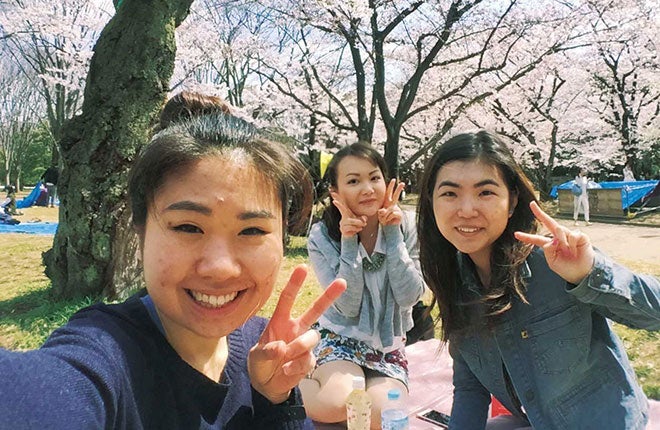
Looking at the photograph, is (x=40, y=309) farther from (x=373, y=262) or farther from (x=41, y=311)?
(x=373, y=262)

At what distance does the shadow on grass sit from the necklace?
2965 mm

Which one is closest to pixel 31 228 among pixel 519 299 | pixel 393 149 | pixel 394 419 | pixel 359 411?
pixel 393 149

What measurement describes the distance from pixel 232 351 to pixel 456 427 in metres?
1.38

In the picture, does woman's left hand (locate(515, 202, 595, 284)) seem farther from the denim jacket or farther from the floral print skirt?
the floral print skirt

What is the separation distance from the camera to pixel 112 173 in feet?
16.9

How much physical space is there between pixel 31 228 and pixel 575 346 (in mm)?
13166

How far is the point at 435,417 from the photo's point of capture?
9.63ft

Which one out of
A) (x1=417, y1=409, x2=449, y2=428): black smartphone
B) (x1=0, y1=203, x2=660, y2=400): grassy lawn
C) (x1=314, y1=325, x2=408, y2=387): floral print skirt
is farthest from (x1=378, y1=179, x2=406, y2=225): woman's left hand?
(x1=0, y1=203, x2=660, y2=400): grassy lawn

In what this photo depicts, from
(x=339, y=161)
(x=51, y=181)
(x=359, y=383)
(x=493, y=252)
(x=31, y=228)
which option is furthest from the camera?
(x=51, y=181)

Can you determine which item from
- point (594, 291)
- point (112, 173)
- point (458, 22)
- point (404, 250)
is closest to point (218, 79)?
point (458, 22)

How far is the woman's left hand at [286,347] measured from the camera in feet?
4.12

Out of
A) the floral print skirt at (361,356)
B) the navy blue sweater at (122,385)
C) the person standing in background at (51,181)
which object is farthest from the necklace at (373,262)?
the person standing in background at (51,181)

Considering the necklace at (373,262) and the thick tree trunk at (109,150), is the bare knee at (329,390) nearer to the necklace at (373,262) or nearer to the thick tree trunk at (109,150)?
the necklace at (373,262)

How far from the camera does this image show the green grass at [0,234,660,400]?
4029 mm
